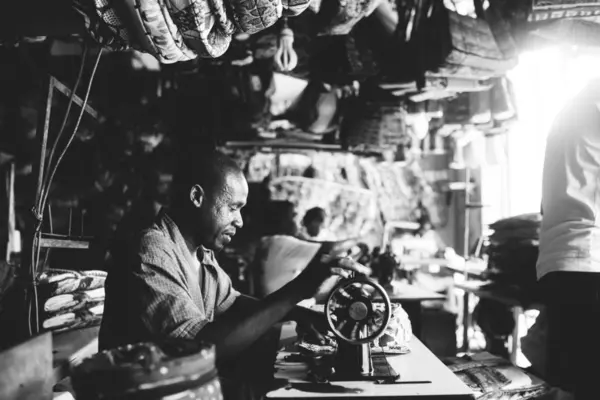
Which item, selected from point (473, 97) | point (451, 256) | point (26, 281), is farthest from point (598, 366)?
point (451, 256)

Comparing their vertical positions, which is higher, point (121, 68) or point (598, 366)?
point (121, 68)

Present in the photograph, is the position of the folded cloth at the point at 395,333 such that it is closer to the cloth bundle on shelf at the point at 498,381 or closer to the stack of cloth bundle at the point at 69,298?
the cloth bundle on shelf at the point at 498,381

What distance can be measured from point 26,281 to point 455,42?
10.9ft

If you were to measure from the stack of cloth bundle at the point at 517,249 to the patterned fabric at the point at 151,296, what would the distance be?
2.93 m

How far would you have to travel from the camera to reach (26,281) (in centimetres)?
215

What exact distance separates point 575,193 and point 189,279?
6.77 feet

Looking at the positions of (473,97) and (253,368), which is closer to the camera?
(253,368)

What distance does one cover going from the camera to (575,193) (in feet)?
8.77

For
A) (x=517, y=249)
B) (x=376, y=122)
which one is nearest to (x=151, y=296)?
(x=517, y=249)

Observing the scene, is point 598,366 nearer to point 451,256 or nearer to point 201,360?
point 201,360

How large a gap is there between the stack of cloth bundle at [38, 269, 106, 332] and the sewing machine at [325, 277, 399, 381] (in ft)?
5.88

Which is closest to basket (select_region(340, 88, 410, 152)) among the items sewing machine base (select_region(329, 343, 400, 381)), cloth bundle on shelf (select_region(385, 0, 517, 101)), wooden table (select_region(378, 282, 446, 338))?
cloth bundle on shelf (select_region(385, 0, 517, 101))

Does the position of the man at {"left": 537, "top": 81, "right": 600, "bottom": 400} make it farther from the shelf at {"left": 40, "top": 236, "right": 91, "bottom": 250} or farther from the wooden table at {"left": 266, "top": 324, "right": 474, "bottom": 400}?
the shelf at {"left": 40, "top": 236, "right": 91, "bottom": 250}

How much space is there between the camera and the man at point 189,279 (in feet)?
6.25
